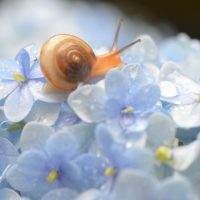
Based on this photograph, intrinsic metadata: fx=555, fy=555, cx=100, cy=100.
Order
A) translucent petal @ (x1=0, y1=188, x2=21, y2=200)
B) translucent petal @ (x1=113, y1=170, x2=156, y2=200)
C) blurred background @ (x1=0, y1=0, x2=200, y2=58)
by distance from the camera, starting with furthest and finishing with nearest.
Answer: blurred background @ (x1=0, y1=0, x2=200, y2=58)
translucent petal @ (x1=0, y1=188, x2=21, y2=200)
translucent petal @ (x1=113, y1=170, x2=156, y2=200)

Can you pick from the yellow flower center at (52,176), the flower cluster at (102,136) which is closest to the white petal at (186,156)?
the flower cluster at (102,136)

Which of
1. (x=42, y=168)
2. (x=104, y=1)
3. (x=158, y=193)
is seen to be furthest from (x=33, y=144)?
(x=104, y=1)

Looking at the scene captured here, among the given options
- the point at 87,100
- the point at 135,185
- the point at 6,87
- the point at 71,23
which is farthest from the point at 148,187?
the point at 71,23

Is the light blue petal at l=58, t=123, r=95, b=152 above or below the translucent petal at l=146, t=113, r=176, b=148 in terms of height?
below

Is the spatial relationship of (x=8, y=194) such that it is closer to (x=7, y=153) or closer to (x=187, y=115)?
(x=7, y=153)

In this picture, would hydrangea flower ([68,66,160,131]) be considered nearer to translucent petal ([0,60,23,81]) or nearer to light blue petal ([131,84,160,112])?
light blue petal ([131,84,160,112])

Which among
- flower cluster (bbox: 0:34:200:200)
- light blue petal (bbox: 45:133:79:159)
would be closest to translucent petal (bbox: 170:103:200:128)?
flower cluster (bbox: 0:34:200:200)
